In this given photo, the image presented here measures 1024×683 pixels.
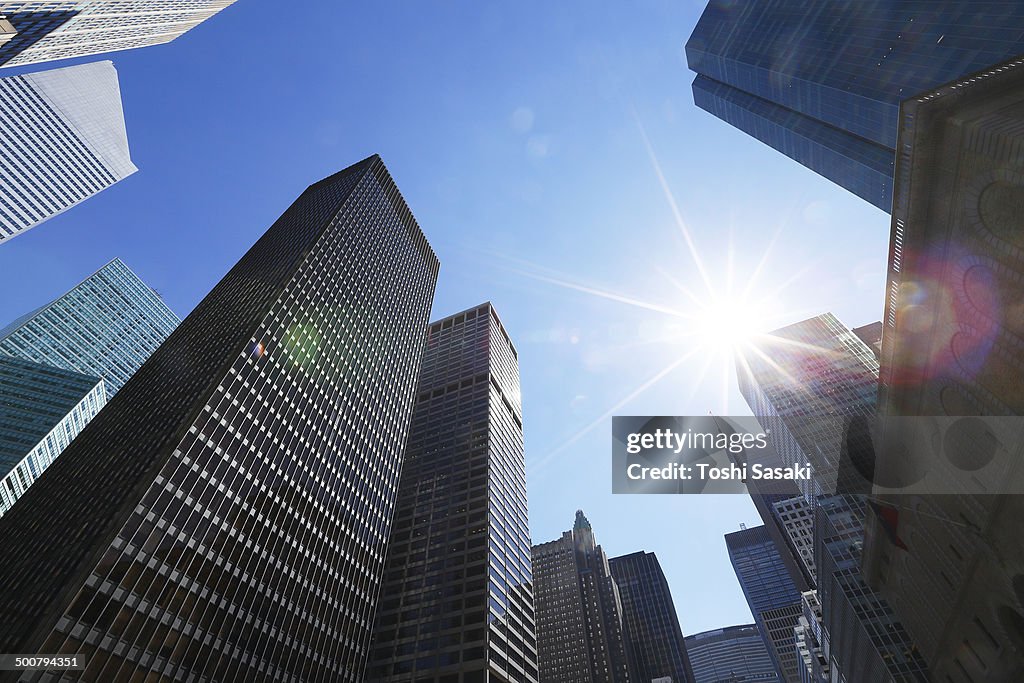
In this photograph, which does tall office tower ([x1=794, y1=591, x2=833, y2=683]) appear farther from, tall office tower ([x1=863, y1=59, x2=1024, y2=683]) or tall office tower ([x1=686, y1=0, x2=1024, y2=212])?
tall office tower ([x1=863, y1=59, x2=1024, y2=683])

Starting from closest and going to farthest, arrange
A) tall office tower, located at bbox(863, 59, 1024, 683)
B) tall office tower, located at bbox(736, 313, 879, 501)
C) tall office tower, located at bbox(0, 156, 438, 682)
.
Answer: tall office tower, located at bbox(863, 59, 1024, 683) → tall office tower, located at bbox(0, 156, 438, 682) → tall office tower, located at bbox(736, 313, 879, 501)

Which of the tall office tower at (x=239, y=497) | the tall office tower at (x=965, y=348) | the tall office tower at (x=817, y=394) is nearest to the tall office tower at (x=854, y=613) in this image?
the tall office tower at (x=817, y=394)

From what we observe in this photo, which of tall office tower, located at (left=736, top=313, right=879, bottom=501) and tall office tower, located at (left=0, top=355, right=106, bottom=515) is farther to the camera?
tall office tower, located at (left=0, top=355, right=106, bottom=515)

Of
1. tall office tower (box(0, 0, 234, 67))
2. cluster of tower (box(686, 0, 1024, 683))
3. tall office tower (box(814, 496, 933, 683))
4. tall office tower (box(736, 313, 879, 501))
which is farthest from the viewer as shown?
tall office tower (box(736, 313, 879, 501))

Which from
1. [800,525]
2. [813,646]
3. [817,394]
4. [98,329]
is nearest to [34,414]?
[98,329]

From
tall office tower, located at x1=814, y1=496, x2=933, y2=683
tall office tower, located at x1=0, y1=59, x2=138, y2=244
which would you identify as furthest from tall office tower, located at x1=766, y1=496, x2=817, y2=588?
tall office tower, located at x1=0, y1=59, x2=138, y2=244

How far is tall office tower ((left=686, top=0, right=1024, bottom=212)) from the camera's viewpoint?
228ft

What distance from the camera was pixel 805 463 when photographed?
116 meters

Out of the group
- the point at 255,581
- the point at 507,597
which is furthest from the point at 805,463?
the point at 255,581

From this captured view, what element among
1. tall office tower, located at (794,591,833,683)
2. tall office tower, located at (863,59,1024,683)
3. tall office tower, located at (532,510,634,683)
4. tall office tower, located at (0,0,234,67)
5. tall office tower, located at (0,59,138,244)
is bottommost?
tall office tower, located at (863,59,1024,683)

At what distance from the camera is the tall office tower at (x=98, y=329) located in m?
152

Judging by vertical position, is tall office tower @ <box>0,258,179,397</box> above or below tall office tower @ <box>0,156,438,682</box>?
above

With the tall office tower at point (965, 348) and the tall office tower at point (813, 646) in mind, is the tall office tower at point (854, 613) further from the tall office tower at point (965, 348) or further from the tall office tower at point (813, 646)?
the tall office tower at point (965, 348)

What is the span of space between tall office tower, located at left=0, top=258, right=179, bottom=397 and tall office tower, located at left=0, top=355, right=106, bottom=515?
17.3 metres
